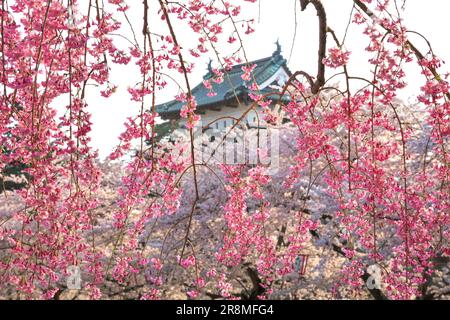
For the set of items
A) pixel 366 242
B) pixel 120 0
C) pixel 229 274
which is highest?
pixel 120 0

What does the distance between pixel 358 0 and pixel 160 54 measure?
3.44 feet

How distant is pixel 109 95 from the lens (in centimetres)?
268

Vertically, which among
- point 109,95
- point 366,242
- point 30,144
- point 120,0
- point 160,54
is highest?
point 120,0

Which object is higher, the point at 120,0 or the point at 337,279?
the point at 120,0

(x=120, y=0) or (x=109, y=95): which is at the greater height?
(x=120, y=0)

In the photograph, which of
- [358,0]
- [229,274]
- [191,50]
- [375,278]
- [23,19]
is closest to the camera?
[23,19]

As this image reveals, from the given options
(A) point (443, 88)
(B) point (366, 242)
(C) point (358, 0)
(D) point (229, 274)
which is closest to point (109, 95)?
(C) point (358, 0)

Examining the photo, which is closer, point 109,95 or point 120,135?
point 109,95

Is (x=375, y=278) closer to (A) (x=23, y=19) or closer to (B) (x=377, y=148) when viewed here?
(B) (x=377, y=148)

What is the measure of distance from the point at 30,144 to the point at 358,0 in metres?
1.75

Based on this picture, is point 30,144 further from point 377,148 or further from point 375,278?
point 375,278

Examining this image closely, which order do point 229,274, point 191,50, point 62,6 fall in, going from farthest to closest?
1. point 229,274
2. point 191,50
3. point 62,6

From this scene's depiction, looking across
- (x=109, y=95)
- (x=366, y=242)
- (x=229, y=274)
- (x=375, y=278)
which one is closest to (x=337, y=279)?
(x=375, y=278)

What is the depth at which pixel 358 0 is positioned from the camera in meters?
2.89
